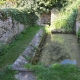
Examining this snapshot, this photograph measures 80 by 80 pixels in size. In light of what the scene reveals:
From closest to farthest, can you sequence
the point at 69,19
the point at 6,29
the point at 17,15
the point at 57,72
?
the point at 57,72
the point at 6,29
the point at 17,15
the point at 69,19

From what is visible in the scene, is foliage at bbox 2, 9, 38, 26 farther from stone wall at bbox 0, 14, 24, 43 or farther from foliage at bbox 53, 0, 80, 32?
foliage at bbox 53, 0, 80, 32

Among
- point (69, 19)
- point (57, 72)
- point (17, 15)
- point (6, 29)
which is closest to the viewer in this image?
point (57, 72)

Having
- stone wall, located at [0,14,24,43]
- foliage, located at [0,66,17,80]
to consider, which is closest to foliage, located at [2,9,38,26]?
stone wall, located at [0,14,24,43]

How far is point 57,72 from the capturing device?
5707 mm

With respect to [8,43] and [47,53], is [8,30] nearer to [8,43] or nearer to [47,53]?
[8,43]

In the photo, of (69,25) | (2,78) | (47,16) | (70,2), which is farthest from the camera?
(47,16)

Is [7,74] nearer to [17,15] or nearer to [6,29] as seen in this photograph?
[6,29]

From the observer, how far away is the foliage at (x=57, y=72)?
549 cm

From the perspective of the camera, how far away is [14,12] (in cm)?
1209

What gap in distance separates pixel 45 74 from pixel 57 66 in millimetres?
614

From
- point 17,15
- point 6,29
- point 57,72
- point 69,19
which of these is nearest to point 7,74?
point 57,72

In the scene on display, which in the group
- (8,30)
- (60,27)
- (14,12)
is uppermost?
(14,12)

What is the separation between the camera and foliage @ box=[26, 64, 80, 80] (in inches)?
216

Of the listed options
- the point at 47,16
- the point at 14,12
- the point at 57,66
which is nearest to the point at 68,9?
the point at 47,16
